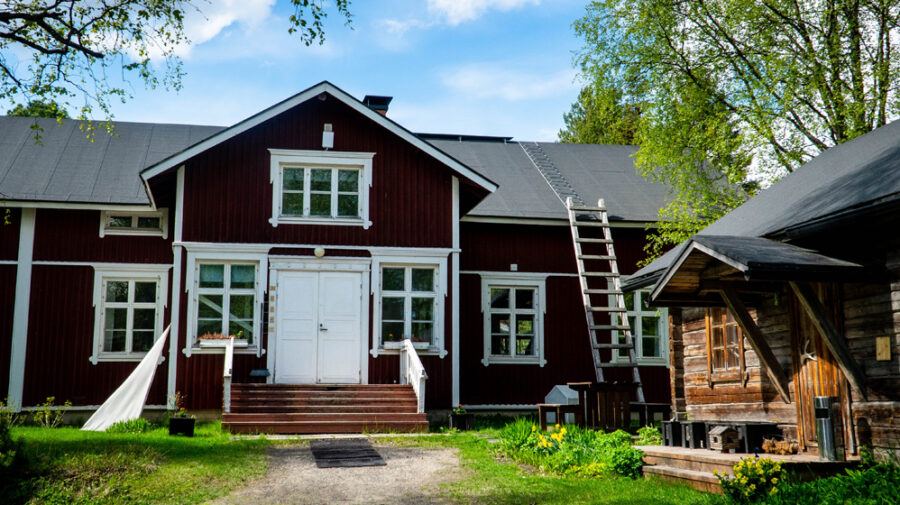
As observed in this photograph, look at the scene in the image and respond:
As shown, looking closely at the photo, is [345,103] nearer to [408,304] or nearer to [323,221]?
[323,221]

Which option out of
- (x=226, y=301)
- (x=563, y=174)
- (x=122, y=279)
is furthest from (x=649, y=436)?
(x=122, y=279)

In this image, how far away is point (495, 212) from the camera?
58.9 feet

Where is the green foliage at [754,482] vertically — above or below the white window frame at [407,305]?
below

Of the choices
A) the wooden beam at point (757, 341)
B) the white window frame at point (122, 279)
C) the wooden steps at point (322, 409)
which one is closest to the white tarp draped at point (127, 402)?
the wooden steps at point (322, 409)

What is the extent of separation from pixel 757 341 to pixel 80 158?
14.8 metres

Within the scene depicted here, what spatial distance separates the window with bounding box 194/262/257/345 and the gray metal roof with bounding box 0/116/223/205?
7.31 feet

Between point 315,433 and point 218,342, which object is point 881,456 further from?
point 218,342

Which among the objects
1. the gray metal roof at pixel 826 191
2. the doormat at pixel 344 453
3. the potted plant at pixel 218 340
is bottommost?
the doormat at pixel 344 453

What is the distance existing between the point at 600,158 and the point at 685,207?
4.33m

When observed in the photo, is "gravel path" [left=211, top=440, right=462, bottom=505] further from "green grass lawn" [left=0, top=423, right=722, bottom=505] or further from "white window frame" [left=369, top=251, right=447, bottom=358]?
"white window frame" [left=369, top=251, right=447, bottom=358]

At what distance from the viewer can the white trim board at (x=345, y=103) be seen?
15479 millimetres

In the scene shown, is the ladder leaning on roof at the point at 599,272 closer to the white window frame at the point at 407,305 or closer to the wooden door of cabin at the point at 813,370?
the white window frame at the point at 407,305

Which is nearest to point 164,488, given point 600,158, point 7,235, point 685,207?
point 7,235

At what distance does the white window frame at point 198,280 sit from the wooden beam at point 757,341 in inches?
358
